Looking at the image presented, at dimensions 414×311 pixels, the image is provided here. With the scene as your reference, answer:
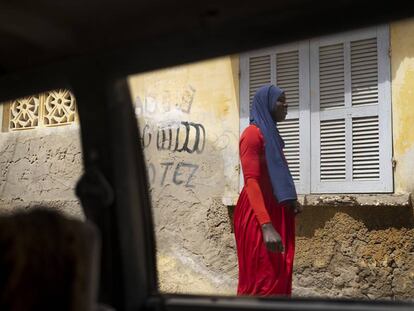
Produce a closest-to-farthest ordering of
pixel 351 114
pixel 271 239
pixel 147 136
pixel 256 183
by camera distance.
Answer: pixel 271 239 → pixel 256 183 → pixel 351 114 → pixel 147 136

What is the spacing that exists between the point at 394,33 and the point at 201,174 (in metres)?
2.47

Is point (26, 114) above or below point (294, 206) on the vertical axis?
above

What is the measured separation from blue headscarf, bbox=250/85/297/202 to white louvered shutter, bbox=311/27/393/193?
184 cm

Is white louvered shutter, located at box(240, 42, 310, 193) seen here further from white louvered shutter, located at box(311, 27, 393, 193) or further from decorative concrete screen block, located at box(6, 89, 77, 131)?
decorative concrete screen block, located at box(6, 89, 77, 131)

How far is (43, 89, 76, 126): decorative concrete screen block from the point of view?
7.79m

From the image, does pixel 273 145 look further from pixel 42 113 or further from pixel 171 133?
pixel 42 113

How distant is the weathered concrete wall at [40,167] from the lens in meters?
7.89

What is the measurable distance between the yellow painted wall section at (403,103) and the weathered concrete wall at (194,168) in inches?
65.6

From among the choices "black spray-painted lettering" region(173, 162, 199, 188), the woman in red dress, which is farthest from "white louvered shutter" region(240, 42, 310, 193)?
the woman in red dress

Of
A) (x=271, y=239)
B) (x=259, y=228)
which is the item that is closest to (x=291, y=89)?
(x=259, y=228)

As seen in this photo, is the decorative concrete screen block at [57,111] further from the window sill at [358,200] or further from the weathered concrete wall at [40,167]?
the window sill at [358,200]

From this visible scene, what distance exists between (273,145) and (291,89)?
7.69ft

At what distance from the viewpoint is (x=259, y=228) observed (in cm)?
415

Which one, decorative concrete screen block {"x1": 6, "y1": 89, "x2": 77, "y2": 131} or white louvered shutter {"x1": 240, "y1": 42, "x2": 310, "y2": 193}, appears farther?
decorative concrete screen block {"x1": 6, "y1": 89, "x2": 77, "y2": 131}
